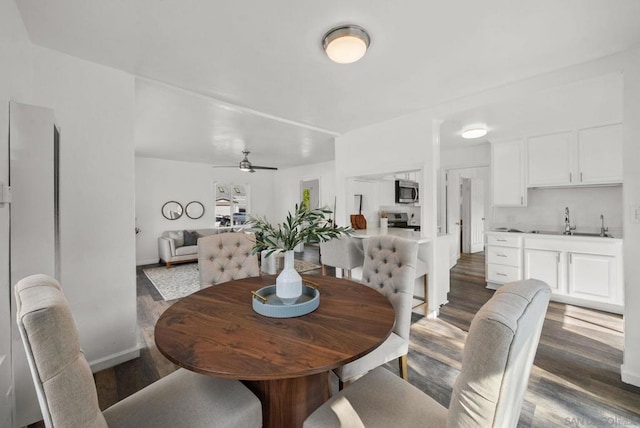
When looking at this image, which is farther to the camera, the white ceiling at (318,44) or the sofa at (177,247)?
the sofa at (177,247)

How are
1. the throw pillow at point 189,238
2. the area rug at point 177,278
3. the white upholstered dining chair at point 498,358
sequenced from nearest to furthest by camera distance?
the white upholstered dining chair at point 498,358 < the area rug at point 177,278 < the throw pillow at point 189,238

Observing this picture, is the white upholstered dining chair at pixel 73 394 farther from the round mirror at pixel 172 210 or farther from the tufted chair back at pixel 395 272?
the round mirror at pixel 172 210

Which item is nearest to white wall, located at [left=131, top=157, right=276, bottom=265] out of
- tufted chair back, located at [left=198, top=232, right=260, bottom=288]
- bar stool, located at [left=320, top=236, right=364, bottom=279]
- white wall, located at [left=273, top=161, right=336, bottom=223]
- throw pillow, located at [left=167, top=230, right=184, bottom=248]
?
throw pillow, located at [left=167, top=230, right=184, bottom=248]

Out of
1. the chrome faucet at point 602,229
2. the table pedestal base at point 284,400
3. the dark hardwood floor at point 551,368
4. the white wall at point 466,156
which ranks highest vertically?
the white wall at point 466,156

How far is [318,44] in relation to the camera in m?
1.84

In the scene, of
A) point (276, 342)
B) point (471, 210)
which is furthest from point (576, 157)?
point (276, 342)

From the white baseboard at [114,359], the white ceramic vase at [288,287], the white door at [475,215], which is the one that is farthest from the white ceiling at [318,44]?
the white door at [475,215]

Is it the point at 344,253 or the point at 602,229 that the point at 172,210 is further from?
the point at 602,229

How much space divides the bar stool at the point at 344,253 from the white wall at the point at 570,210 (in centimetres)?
284

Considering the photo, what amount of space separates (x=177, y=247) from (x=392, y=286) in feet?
→ 17.4

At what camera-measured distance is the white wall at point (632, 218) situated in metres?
1.86

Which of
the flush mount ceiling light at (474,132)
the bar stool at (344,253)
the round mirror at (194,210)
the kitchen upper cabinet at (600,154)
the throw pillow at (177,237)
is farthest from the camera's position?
the round mirror at (194,210)

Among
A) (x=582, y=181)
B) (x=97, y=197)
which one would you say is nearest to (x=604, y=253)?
(x=582, y=181)

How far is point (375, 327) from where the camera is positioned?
118 cm
